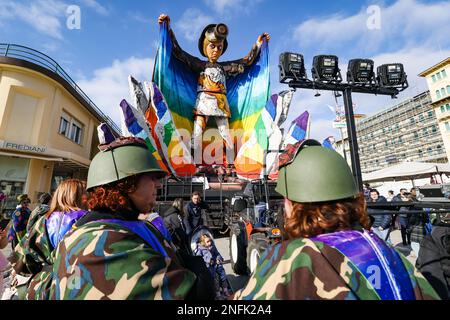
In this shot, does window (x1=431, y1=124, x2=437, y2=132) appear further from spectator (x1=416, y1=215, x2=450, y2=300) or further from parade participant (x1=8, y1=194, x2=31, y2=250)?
parade participant (x1=8, y1=194, x2=31, y2=250)

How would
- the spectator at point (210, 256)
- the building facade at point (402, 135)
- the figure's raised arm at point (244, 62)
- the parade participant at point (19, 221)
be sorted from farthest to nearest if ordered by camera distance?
1. the building facade at point (402, 135)
2. the figure's raised arm at point (244, 62)
3. the parade participant at point (19, 221)
4. the spectator at point (210, 256)

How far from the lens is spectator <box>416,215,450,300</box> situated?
1.65m

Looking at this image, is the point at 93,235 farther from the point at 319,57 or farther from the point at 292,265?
the point at 319,57

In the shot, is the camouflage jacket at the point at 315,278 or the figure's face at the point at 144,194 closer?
the camouflage jacket at the point at 315,278

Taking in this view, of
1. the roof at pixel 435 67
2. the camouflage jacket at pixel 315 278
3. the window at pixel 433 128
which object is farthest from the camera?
the window at pixel 433 128

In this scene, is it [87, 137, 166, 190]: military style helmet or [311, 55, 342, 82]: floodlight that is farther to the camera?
[311, 55, 342, 82]: floodlight

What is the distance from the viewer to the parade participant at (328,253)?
80 cm

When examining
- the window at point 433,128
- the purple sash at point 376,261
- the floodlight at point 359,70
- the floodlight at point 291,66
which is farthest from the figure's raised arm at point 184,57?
the window at point 433,128

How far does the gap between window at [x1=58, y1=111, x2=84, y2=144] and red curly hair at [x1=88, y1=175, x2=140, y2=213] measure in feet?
47.9

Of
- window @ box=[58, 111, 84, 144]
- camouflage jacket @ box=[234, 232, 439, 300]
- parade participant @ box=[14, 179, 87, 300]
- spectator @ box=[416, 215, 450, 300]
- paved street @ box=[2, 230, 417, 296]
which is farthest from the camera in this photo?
window @ box=[58, 111, 84, 144]

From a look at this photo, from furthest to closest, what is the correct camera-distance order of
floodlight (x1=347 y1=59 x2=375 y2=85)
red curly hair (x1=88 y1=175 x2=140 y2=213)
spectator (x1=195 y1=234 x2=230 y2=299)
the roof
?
the roof < floodlight (x1=347 y1=59 x2=375 y2=85) < spectator (x1=195 y1=234 x2=230 y2=299) < red curly hair (x1=88 y1=175 x2=140 y2=213)

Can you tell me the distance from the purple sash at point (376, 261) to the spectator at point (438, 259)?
119 centimetres

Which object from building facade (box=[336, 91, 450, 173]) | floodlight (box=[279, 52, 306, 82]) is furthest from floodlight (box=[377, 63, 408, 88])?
building facade (box=[336, 91, 450, 173])

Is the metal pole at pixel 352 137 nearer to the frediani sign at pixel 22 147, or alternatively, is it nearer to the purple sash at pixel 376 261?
the purple sash at pixel 376 261
